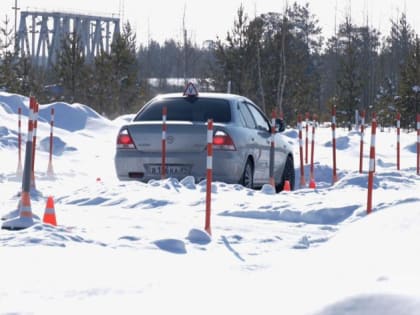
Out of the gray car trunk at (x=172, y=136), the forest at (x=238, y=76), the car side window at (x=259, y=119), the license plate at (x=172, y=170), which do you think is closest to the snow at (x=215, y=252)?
the license plate at (x=172, y=170)

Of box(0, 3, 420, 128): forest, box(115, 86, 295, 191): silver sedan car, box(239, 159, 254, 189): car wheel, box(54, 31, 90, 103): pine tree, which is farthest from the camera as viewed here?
box(54, 31, 90, 103): pine tree

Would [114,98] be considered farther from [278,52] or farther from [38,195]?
[38,195]

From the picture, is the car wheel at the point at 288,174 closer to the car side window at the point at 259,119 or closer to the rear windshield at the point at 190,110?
the car side window at the point at 259,119

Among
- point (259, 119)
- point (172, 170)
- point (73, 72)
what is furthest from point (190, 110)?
point (73, 72)

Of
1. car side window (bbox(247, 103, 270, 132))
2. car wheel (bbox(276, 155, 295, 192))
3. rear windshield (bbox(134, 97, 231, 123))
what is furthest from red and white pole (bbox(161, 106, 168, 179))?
car wheel (bbox(276, 155, 295, 192))

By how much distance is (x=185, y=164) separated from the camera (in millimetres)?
11133

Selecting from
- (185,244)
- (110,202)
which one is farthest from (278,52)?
(185,244)

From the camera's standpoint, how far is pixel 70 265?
5.79 meters

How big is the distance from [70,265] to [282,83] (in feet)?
130

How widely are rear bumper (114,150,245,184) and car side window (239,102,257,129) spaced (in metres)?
0.73

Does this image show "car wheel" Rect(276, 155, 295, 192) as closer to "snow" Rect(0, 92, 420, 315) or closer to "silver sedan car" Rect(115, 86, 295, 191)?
"snow" Rect(0, 92, 420, 315)

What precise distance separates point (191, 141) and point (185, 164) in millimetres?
361

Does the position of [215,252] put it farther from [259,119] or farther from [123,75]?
[123,75]

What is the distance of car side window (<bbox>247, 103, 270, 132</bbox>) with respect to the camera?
12203mm
